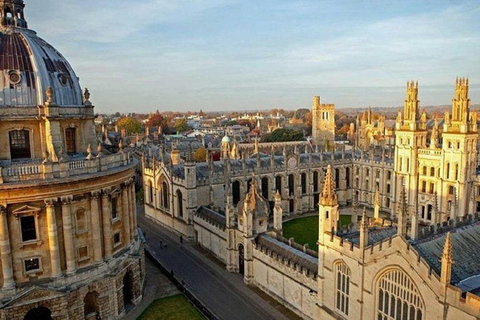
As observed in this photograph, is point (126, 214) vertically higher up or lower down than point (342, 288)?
higher up

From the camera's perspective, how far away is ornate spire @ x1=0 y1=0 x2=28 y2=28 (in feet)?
103

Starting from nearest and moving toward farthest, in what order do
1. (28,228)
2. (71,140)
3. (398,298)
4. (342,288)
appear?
(398,298) < (342,288) < (28,228) < (71,140)

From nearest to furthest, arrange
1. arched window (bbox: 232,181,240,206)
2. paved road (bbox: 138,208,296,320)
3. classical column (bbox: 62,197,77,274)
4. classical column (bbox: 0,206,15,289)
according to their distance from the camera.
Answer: classical column (bbox: 0,206,15,289), classical column (bbox: 62,197,77,274), paved road (bbox: 138,208,296,320), arched window (bbox: 232,181,240,206)

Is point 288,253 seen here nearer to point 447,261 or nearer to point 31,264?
point 447,261

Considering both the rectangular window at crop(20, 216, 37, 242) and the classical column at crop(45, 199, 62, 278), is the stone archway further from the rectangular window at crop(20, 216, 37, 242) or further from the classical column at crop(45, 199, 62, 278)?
the rectangular window at crop(20, 216, 37, 242)

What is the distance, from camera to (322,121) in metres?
123

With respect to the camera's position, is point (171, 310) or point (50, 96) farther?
point (171, 310)

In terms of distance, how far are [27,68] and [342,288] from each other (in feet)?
89.1

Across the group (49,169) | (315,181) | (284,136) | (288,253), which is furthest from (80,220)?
(284,136)

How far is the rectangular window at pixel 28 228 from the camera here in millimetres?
26953

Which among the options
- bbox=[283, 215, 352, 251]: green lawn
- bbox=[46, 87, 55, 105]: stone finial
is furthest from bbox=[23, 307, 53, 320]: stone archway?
bbox=[283, 215, 352, 251]: green lawn

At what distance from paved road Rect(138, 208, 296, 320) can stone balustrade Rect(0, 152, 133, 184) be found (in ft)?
46.8

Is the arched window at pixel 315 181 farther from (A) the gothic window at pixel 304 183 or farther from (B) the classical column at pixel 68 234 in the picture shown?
(B) the classical column at pixel 68 234

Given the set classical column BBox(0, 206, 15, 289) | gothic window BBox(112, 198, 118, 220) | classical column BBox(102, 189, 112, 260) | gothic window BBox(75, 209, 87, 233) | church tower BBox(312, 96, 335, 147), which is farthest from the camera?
church tower BBox(312, 96, 335, 147)
